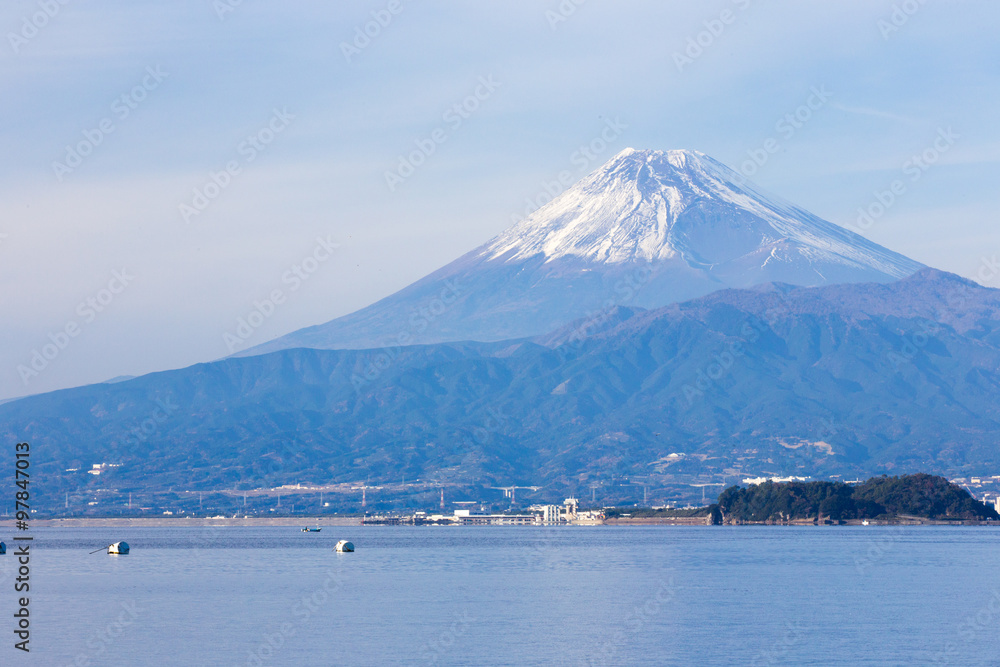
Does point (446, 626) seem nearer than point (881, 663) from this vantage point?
No

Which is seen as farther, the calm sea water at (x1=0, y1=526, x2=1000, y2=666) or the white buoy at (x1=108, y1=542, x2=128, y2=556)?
the white buoy at (x1=108, y1=542, x2=128, y2=556)

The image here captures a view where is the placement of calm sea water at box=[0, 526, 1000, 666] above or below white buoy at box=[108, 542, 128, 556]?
below

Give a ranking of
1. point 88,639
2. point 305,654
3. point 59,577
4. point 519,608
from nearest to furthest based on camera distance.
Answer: point 305,654 < point 88,639 < point 519,608 < point 59,577

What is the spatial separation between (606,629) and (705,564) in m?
43.6

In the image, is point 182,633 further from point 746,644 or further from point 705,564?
point 705,564

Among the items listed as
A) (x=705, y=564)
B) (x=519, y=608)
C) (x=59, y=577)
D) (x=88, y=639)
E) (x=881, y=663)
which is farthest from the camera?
(x=705, y=564)

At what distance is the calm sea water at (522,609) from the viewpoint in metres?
52.9

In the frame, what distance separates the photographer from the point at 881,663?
163 feet

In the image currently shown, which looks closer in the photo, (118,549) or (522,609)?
(522,609)

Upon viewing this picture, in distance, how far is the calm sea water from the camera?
52875mm

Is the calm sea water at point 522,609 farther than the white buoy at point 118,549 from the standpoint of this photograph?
No

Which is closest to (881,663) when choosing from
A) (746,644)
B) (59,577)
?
(746,644)

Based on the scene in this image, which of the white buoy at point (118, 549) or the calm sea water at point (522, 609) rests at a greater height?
the white buoy at point (118, 549)

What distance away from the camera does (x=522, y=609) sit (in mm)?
68062
